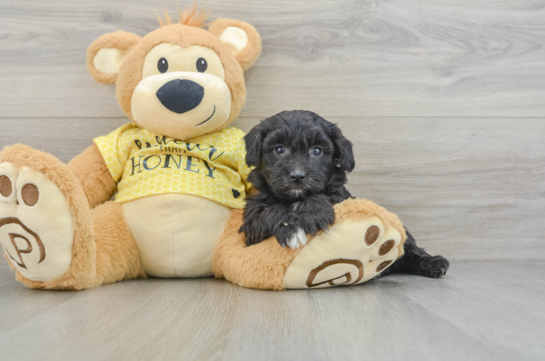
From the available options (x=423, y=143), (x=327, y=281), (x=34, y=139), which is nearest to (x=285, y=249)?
(x=327, y=281)

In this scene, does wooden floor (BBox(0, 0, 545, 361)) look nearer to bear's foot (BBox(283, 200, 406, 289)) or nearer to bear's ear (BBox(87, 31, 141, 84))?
bear's ear (BBox(87, 31, 141, 84))

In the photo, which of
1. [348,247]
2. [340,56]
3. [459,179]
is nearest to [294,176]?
[348,247]

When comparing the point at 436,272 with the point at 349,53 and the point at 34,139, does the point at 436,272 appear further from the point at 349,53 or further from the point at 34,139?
the point at 34,139

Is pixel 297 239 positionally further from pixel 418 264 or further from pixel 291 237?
pixel 418 264

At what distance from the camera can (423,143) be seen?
1.90m

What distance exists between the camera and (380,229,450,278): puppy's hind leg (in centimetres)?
152

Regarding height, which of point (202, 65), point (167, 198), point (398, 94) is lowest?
point (167, 198)

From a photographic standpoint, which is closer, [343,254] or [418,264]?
[343,254]

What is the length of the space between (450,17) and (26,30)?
1881 millimetres

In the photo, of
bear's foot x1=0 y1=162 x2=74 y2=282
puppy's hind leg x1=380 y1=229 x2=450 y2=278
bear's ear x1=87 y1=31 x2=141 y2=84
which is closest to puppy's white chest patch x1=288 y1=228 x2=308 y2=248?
puppy's hind leg x1=380 y1=229 x2=450 y2=278

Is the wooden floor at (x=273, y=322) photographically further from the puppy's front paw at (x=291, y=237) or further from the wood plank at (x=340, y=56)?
the wood plank at (x=340, y=56)

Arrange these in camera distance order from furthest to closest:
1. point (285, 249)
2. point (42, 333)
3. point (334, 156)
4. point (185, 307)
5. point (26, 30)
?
point (26, 30), point (334, 156), point (285, 249), point (185, 307), point (42, 333)

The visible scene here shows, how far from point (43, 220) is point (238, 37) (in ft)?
3.29

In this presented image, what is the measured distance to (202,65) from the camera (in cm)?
151
